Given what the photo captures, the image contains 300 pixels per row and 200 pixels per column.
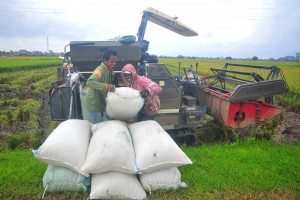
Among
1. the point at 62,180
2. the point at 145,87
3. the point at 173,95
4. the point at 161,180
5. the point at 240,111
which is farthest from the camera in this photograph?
the point at 240,111

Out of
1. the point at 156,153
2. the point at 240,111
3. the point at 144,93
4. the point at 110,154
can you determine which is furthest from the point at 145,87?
the point at 240,111

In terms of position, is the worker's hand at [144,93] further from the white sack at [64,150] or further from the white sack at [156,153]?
the white sack at [64,150]

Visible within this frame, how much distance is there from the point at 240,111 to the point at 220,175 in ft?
8.00

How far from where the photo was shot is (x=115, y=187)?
124 inches

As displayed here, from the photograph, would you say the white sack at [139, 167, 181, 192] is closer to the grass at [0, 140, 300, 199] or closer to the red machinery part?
the grass at [0, 140, 300, 199]

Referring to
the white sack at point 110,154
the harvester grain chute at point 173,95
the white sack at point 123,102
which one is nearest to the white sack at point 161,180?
the white sack at point 110,154

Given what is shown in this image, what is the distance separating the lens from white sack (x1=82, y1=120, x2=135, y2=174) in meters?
3.14

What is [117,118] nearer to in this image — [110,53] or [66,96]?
[110,53]

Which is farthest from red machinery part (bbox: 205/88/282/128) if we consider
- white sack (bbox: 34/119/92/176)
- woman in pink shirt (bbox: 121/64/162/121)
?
white sack (bbox: 34/119/92/176)

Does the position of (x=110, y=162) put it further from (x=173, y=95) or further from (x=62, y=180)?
(x=173, y=95)

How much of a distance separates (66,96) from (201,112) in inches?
115

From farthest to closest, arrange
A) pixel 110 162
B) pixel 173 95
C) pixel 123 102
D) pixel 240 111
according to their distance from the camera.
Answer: pixel 240 111, pixel 173 95, pixel 123 102, pixel 110 162

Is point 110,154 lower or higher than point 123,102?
lower

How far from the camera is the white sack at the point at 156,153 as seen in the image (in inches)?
131
